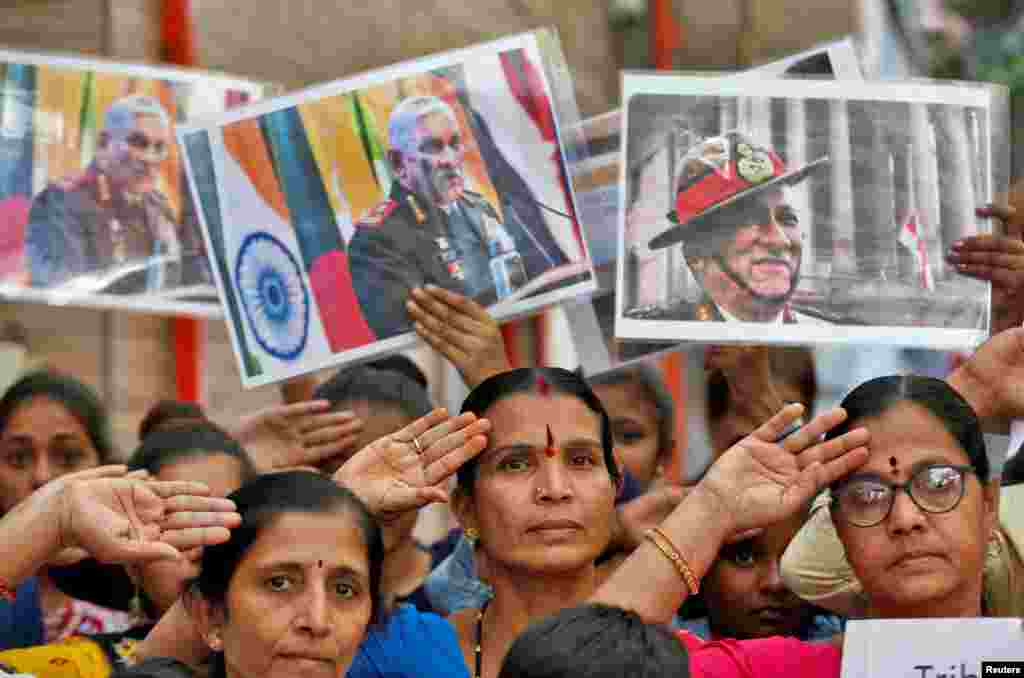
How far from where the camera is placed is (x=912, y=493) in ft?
11.6

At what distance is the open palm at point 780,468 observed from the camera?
11.8ft

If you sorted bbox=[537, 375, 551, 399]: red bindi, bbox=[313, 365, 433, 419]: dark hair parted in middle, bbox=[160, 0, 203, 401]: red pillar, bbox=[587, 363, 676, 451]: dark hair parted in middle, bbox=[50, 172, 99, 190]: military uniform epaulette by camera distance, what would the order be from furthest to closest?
bbox=[160, 0, 203, 401]: red pillar < bbox=[587, 363, 676, 451]: dark hair parted in middle < bbox=[50, 172, 99, 190]: military uniform epaulette < bbox=[313, 365, 433, 419]: dark hair parted in middle < bbox=[537, 375, 551, 399]: red bindi

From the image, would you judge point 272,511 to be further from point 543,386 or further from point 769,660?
point 769,660

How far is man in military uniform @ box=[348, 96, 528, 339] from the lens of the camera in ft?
14.9

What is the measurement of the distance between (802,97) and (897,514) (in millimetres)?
1223

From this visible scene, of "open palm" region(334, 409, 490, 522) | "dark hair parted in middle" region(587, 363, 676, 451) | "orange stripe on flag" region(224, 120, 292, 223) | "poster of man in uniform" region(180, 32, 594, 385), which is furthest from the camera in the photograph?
"dark hair parted in middle" region(587, 363, 676, 451)

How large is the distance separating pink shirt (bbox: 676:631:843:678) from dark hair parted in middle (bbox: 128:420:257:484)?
1.51 metres

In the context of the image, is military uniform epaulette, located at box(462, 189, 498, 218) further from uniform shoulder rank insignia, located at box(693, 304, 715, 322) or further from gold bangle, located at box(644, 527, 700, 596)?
gold bangle, located at box(644, 527, 700, 596)

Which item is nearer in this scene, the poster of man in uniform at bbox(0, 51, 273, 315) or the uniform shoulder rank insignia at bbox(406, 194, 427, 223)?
the uniform shoulder rank insignia at bbox(406, 194, 427, 223)

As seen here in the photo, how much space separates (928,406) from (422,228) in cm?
142

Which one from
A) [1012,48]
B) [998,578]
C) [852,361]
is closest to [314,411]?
[998,578]

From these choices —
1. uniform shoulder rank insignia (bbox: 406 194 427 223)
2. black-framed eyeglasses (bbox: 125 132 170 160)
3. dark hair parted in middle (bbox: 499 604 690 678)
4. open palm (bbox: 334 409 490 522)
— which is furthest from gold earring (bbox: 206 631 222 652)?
black-framed eyeglasses (bbox: 125 132 170 160)

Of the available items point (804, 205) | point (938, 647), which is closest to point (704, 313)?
point (804, 205)

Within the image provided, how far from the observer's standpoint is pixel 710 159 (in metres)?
4.34
